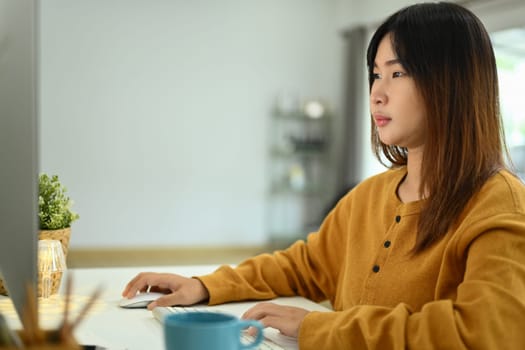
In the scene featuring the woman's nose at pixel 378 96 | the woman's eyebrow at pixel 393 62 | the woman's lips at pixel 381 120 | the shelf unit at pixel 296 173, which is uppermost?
the woman's eyebrow at pixel 393 62

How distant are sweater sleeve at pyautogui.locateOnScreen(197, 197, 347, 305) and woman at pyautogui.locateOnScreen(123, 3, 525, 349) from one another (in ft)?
0.06

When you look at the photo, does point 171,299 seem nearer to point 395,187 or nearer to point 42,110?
point 395,187

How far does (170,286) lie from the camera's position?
1308 millimetres

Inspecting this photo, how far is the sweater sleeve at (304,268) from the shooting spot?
1400 millimetres

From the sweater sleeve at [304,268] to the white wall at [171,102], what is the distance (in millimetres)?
4276

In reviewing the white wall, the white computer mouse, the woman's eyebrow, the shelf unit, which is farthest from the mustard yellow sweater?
the shelf unit

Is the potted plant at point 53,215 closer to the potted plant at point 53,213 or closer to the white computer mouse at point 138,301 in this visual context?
the potted plant at point 53,213

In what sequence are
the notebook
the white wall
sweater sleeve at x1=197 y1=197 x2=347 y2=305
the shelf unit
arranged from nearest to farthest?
the notebook
sweater sleeve at x1=197 y1=197 x2=347 y2=305
the white wall
the shelf unit

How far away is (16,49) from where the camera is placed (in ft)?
2.35

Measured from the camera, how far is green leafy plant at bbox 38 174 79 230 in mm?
1344

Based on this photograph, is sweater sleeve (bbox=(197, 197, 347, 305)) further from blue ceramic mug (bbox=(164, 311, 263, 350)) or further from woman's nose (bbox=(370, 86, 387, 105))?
blue ceramic mug (bbox=(164, 311, 263, 350))

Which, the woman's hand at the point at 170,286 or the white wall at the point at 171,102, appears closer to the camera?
the woman's hand at the point at 170,286

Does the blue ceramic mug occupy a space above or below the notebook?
above

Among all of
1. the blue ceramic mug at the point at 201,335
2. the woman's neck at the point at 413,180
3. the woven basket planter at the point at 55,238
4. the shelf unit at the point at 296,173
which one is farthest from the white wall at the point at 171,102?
the blue ceramic mug at the point at 201,335
